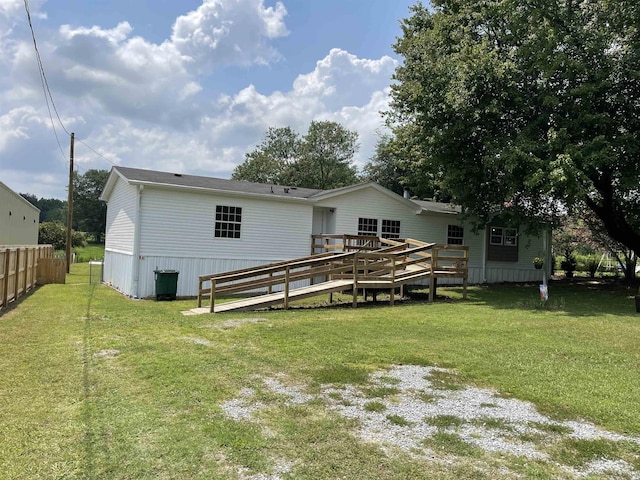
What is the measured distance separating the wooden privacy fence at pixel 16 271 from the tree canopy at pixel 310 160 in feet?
87.6

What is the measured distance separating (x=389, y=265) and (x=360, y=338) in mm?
5635

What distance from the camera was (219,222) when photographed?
556 inches

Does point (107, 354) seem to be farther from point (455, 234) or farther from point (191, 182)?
point (455, 234)

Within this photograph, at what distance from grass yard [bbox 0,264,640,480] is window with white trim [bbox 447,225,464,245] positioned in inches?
392

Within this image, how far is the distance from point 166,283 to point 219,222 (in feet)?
8.93

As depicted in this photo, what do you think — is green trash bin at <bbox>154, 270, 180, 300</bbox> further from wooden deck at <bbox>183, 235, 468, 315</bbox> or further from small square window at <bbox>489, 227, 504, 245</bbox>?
small square window at <bbox>489, 227, 504, 245</bbox>

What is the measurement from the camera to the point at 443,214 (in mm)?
18234

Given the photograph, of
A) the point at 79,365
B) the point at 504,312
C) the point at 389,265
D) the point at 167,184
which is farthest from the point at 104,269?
the point at 504,312

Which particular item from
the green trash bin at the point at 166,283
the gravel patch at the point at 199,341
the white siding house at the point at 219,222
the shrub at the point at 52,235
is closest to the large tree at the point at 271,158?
the shrub at the point at 52,235

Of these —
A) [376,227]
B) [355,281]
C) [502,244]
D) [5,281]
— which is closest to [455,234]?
[502,244]

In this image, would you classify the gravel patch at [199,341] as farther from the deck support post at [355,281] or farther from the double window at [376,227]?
the double window at [376,227]

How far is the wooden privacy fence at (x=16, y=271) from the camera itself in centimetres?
1001

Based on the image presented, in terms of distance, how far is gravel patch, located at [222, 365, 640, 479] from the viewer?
10.9ft

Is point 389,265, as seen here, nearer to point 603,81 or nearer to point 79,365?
point 603,81
